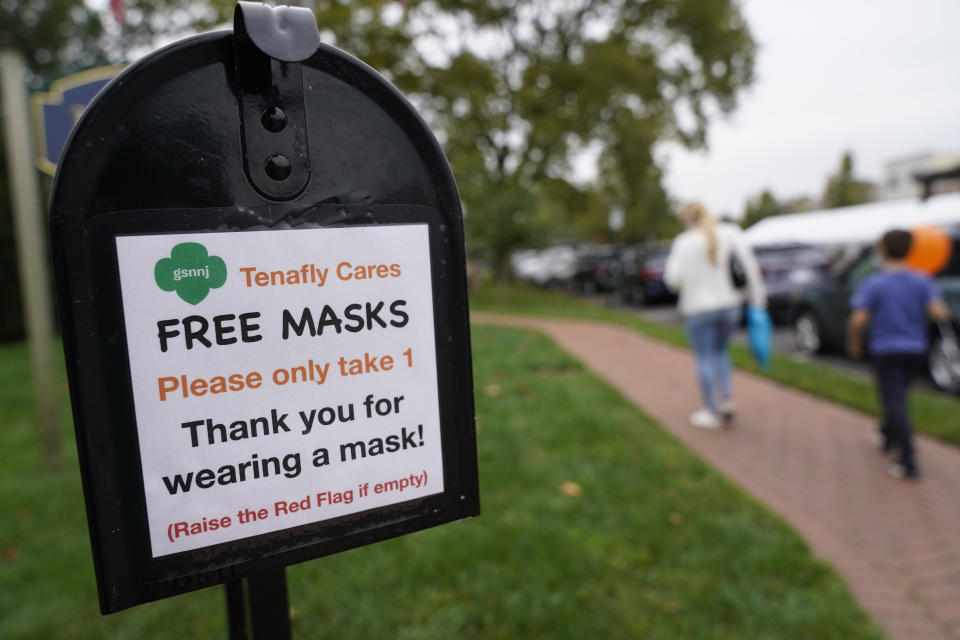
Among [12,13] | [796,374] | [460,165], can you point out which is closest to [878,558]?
[796,374]

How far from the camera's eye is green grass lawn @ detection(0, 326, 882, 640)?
101 inches

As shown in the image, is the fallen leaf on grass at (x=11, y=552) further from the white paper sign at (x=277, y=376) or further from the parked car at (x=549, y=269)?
the parked car at (x=549, y=269)

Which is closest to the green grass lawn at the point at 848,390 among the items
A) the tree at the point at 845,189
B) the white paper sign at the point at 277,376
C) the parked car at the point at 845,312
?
the parked car at the point at 845,312

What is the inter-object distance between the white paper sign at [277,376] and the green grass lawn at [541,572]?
182cm

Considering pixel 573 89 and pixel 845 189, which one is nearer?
pixel 573 89

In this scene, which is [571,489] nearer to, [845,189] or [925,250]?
[925,250]

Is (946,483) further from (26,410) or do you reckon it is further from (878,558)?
(26,410)

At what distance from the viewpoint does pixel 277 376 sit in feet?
3.02

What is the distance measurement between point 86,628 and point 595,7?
2161cm

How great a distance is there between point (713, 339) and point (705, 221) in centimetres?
94

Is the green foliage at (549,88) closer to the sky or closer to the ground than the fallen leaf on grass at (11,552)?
closer to the sky

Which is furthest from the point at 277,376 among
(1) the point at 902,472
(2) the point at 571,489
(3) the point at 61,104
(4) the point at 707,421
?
(4) the point at 707,421

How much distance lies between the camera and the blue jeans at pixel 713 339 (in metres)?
5.18

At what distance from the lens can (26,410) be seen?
22.5 feet
